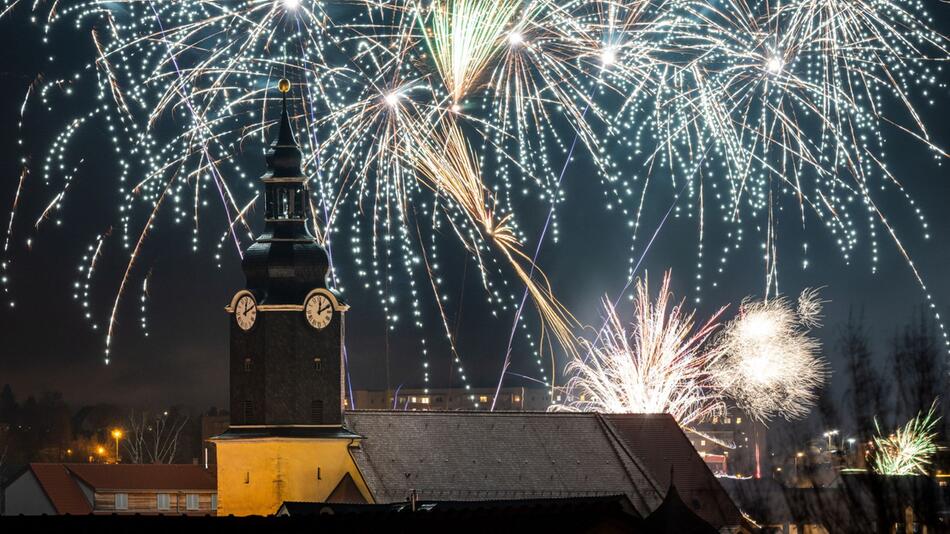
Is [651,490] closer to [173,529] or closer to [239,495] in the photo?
[239,495]

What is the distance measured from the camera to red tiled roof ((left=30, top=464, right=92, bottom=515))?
85000 mm

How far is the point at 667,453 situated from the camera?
232ft

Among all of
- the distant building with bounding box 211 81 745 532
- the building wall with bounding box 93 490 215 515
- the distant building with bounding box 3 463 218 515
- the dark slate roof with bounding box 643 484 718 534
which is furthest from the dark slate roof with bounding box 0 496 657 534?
the distant building with bounding box 3 463 218 515

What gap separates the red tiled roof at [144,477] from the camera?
285 ft

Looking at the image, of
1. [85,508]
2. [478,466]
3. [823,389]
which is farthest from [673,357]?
[85,508]

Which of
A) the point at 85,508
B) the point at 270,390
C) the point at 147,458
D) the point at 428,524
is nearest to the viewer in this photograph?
the point at 428,524

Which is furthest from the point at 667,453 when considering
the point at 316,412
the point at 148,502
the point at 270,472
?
the point at 148,502

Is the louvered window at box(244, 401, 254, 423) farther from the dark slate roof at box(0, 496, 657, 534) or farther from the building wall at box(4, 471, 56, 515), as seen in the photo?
the building wall at box(4, 471, 56, 515)

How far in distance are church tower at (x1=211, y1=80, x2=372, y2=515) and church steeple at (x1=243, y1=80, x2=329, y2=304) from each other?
34 millimetres

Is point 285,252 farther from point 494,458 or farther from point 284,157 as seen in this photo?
point 494,458

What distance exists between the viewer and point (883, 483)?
26.9m

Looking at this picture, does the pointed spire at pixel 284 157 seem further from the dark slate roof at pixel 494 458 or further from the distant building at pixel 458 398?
the distant building at pixel 458 398

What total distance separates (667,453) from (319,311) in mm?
15925

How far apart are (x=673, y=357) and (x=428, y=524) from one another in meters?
20.7
